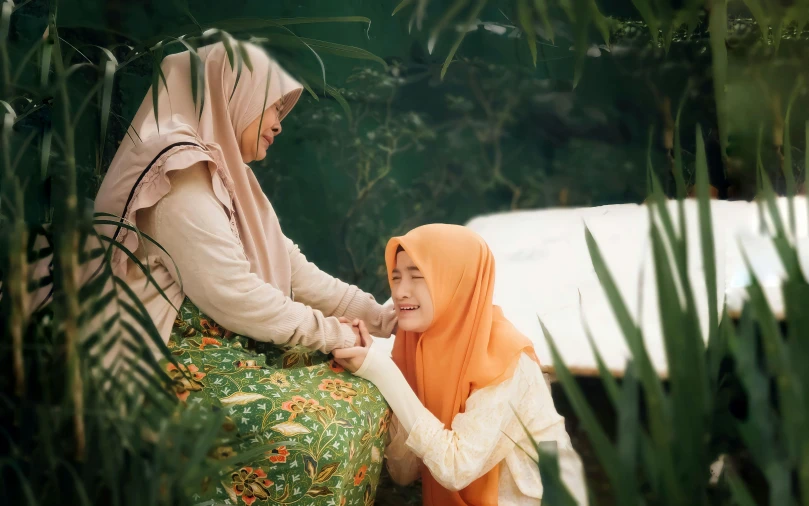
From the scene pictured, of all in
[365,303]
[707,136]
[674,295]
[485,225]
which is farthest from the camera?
[485,225]

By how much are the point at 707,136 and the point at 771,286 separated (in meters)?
1.07

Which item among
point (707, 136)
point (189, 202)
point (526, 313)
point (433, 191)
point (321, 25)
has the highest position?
point (321, 25)

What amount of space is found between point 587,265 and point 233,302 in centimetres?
164

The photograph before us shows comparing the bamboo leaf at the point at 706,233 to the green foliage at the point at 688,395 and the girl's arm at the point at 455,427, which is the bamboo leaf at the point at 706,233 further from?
the girl's arm at the point at 455,427

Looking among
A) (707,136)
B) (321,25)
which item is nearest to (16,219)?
(321,25)

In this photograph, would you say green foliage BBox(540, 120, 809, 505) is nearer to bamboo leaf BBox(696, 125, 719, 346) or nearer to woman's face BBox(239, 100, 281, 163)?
bamboo leaf BBox(696, 125, 719, 346)

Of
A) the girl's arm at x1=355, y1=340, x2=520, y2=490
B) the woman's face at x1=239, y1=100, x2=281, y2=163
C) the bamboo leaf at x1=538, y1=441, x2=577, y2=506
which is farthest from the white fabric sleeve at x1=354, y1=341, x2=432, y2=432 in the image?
the bamboo leaf at x1=538, y1=441, x2=577, y2=506

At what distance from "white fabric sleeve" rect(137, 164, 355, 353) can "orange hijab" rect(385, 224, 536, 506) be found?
31 cm

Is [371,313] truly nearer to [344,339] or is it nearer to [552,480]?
[344,339]

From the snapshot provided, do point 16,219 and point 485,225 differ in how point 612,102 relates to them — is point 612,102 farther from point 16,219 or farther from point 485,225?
point 16,219

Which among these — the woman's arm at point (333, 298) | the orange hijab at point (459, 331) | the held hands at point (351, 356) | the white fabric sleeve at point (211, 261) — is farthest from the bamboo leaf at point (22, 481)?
the woman's arm at point (333, 298)

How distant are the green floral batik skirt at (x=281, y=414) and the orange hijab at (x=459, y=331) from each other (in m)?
0.19

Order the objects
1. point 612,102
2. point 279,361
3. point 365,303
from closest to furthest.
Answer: point 279,361 < point 365,303 < point 612,102

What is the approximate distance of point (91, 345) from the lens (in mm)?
789
